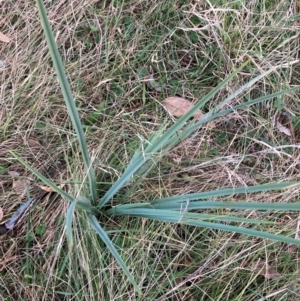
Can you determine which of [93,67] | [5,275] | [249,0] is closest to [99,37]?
[93,67]

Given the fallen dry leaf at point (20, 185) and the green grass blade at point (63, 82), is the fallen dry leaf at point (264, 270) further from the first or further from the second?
the fallen dry leaf at point (20, 185)

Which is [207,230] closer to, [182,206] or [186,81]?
[182,206]

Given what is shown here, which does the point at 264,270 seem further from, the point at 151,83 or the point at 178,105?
the point at 151,83

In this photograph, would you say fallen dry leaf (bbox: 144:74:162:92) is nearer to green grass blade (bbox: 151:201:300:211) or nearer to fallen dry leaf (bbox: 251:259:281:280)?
green grass blade (bbox: 151:201:300:211)

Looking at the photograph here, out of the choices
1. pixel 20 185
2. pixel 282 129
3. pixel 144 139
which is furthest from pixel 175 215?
pixel 282 129

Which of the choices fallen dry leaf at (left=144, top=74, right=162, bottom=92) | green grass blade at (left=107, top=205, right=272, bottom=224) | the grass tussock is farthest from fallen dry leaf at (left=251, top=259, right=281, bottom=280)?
fallen dry leaf at (left=144, top=74, right=162, bottom=92)
